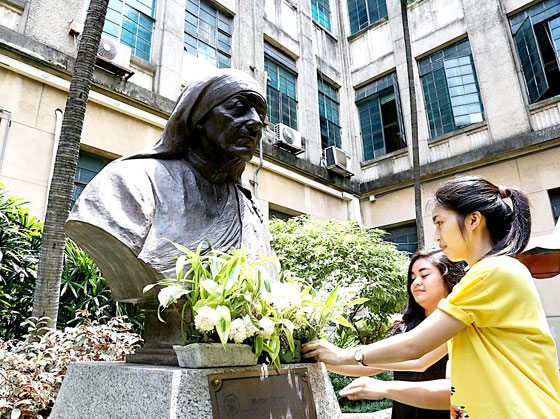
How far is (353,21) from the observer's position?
14.2m

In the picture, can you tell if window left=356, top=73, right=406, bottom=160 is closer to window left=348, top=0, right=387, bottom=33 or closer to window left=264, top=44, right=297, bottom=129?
window left=348, top=0, right=387, bottom=33

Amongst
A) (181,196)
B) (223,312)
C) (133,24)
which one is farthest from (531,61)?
(223,312)

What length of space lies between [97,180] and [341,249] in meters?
5.41

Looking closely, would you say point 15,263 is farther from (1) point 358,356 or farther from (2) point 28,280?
(1) point 358,356

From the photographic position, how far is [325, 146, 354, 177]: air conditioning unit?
37.5 feet

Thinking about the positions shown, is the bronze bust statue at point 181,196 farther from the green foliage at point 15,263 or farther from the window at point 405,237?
the window at point 405,237

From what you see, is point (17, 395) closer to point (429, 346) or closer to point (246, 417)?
point (246, 417)

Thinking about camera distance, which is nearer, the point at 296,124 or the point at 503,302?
the point at 503,302

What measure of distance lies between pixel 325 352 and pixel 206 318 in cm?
54

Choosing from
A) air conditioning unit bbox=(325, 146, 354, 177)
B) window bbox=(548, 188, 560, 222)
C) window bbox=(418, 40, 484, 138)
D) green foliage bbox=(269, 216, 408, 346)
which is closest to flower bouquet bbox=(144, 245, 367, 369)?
green foliage bbox=(269, 216, 408, 346)

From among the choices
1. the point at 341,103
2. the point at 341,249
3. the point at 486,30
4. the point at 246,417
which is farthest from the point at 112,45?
the point at 486,30

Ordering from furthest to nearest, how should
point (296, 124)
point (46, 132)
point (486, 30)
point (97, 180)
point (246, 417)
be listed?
point (296, 124) → point (486, 30) → point (46, 132) → point (97, 180) → point (246, 417)

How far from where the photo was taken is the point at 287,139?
1020 cm

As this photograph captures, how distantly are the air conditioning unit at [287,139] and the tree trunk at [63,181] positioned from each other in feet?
19.1
